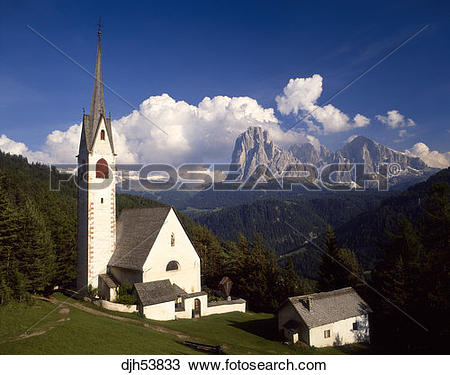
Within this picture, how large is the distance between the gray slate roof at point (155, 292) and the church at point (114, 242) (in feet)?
0.67

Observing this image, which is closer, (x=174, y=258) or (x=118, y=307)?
(x=118, y=307)

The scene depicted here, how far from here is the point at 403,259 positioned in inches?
1511

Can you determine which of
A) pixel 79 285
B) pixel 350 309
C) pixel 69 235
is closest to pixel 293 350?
pixel 350 309

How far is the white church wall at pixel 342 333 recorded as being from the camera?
29.6m

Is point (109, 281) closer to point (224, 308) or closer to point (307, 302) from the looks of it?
point (224, 308)

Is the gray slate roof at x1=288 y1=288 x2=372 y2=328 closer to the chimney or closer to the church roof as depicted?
the chimney

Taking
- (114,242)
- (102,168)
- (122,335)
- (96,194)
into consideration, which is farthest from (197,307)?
(102,168)

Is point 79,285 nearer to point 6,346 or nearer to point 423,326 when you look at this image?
point 6,346

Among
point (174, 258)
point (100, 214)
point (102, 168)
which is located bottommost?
point (174, 258)

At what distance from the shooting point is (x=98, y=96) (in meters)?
39.7

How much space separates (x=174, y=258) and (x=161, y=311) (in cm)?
685

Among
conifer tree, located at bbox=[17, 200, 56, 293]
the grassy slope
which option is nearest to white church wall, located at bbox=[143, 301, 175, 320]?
the grassy slope

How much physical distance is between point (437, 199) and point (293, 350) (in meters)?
20.4

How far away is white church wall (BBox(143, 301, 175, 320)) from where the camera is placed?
30716 mm
